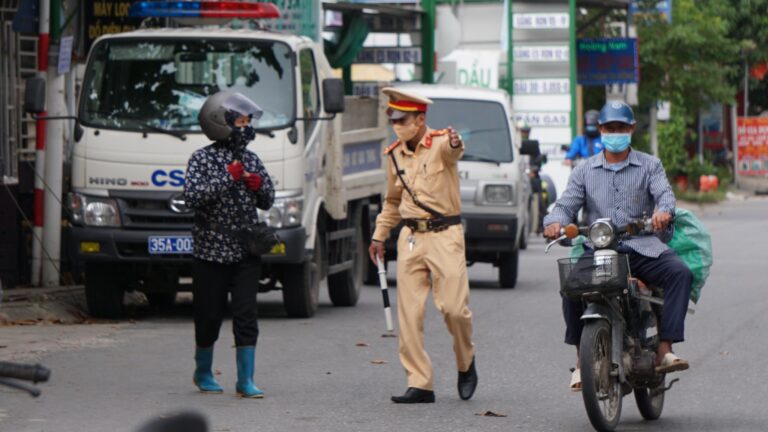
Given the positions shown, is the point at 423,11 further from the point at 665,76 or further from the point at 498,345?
the point at 498,345

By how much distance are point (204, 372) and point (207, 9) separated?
581 cm

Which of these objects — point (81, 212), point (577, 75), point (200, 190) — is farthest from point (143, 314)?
point (577, 75)

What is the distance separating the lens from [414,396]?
32.4 ft

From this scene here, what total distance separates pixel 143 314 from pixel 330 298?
2.05 m

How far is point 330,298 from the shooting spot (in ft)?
56.0

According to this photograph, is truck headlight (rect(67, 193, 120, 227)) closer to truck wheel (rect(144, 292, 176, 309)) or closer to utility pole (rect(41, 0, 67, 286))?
utility pole (rect(41, 0, 67, 286))

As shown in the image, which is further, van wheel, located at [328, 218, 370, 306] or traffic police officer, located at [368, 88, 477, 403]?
van wheel, located at [328, 218, 370, 306]

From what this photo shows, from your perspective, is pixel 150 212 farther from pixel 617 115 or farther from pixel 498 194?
pixel 617 115

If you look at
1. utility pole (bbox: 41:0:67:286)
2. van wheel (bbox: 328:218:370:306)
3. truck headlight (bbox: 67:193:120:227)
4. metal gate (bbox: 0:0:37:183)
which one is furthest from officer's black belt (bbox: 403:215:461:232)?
metal gate (bbox: 0:0:37:183)

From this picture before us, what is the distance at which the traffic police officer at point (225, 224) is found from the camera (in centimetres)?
1005

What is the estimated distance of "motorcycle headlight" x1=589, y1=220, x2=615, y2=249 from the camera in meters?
8.56

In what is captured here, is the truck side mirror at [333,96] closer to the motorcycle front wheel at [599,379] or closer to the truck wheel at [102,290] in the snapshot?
the truck wheel at [102,290]

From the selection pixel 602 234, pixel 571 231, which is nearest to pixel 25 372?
pixel 571 231

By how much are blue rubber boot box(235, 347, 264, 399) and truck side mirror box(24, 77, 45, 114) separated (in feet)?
14.3
